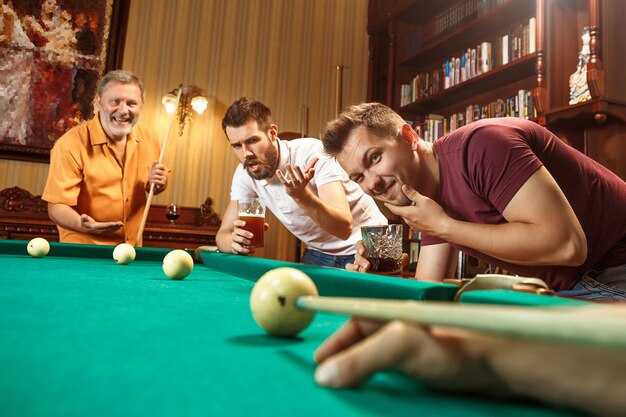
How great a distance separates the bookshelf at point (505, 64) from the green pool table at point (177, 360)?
2451 mm

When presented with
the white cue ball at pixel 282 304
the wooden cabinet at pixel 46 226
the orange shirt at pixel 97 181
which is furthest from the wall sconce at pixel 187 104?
the white cue ball at pixel 282 304

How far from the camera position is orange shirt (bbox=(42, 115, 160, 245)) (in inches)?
122

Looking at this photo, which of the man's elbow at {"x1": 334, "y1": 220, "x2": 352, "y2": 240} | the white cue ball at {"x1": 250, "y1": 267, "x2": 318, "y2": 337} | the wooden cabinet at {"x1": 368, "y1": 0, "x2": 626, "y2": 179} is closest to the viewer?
the white cue ball at {"x1": 250, "y1": 267, "x2": 318, "y2": 337}

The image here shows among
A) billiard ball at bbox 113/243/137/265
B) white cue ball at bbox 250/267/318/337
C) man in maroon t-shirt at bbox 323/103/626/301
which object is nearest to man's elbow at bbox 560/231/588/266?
man in maroon t-shirt at bbox 323/103/626/301

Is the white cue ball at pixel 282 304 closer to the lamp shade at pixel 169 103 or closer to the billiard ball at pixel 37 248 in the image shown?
the billiard ball at pixel 37 248

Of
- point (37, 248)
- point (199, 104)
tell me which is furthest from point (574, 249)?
point (199, 104)

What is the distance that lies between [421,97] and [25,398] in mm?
4683

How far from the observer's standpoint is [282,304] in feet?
2.78

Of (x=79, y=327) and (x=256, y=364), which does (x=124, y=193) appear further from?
(x=256, y=364)

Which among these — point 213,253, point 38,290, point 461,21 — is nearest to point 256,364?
point 38,290

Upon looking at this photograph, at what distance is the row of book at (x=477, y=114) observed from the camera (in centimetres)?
365

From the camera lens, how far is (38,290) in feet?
4.25

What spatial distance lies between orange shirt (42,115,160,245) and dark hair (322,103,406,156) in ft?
6.18

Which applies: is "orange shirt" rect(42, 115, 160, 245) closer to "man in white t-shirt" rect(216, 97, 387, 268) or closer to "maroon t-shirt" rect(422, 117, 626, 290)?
"man in white t-shirt" rect(216, 97, 387, 268)
